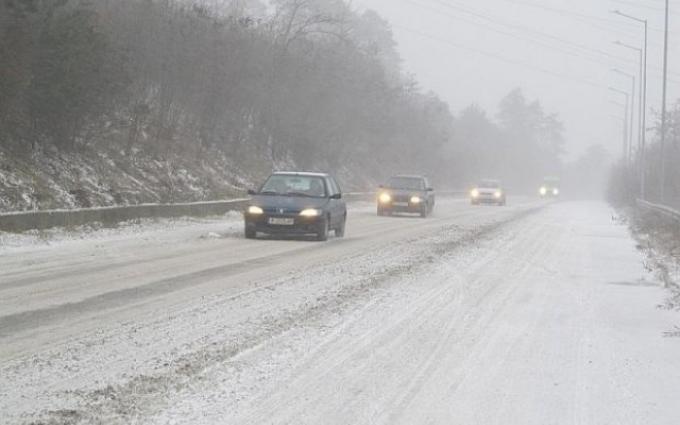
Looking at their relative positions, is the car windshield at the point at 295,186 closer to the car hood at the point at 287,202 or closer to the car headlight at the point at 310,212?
the car hood at the point at 287,202

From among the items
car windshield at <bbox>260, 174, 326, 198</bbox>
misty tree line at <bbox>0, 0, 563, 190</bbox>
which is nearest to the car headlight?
car windshield at <bbox>260, 174, 326, 198</bbox>

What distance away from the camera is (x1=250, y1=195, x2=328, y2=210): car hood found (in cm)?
1986

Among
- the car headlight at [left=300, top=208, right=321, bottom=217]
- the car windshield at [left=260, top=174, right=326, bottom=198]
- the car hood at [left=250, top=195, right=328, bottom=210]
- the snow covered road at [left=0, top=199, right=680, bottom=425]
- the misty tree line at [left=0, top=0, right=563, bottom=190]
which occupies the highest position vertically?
the misty tree line at [left=0, top=0, right=563, bottom=190]

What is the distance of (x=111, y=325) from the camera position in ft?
27.4

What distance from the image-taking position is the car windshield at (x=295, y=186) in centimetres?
2081

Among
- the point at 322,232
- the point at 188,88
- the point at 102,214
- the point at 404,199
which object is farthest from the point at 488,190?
the point at 102,214

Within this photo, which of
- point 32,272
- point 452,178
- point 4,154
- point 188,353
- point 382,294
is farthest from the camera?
point 452,178

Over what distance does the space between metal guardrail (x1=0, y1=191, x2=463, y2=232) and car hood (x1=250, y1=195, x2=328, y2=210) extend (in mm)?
3818

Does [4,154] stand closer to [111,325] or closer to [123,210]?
[123,210]

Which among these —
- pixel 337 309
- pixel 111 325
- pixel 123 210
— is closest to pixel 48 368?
pixel 111 325

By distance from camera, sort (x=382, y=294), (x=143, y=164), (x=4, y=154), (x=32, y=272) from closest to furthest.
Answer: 1. (x=382, y=294)
2. (x=32, y=272)
3. (x=4, y=154)
4. (x=143, y=164)

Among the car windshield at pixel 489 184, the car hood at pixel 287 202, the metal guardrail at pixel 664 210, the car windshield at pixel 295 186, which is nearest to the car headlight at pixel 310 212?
the car hood at pixel 287 202

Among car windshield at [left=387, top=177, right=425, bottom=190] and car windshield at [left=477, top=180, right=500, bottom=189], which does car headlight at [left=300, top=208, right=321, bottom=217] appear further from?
car windshield at [left=477, top=180, right=500, bottom=189]

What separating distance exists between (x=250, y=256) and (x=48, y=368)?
9.04 metres
